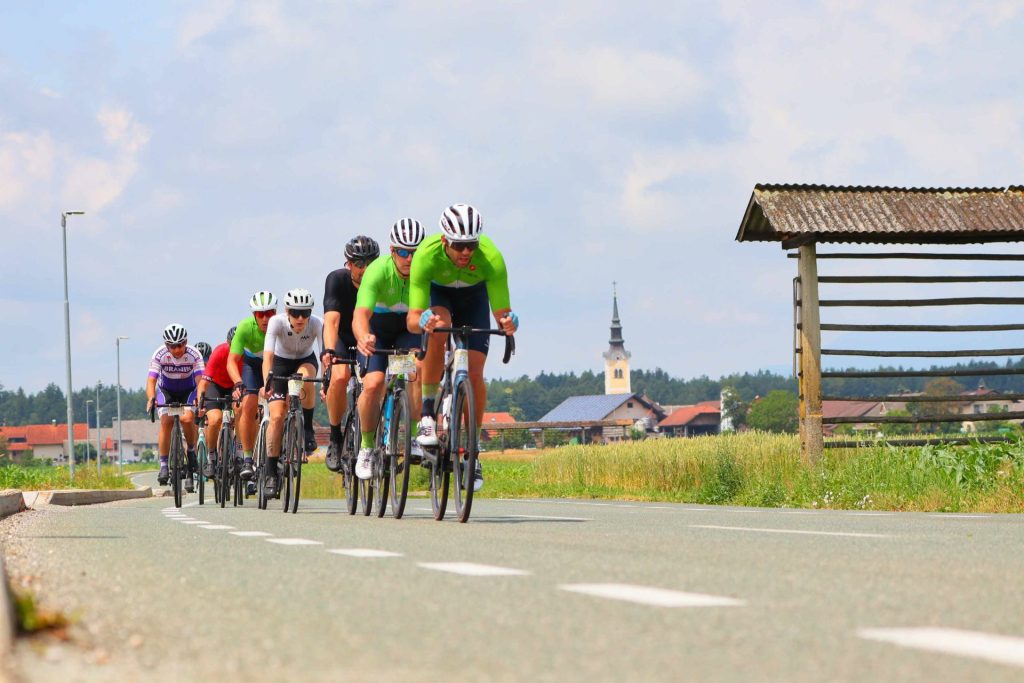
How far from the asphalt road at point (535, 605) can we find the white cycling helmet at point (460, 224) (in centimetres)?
249

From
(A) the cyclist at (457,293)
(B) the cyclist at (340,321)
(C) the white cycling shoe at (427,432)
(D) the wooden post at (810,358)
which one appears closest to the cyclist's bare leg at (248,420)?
(B) the cyclist at (340,321)

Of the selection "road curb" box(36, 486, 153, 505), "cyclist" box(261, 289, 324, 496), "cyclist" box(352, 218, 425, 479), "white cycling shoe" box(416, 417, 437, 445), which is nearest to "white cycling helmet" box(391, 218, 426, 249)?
"cyclist" box(352, 218, 425, 479)

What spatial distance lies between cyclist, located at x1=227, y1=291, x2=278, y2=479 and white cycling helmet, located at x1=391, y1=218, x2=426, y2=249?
5168 millimetres

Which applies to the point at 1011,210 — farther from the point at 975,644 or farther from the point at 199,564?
the point at 975,644

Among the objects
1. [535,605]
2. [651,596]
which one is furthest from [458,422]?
[535,605]

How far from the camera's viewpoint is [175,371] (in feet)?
68.3

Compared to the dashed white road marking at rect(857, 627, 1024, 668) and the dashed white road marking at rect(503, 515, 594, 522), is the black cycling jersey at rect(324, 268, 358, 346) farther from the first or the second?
the dashed white road marking at rect(857, 627, 1024, 668)

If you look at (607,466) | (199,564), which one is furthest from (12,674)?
(607,466)

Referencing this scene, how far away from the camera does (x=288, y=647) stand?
4.53 meters

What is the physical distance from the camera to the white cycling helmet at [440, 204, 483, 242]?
1159cm

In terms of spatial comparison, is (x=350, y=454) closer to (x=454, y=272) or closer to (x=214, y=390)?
(x=454, y=272)

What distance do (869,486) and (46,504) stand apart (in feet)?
42.5

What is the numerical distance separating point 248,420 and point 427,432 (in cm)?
674

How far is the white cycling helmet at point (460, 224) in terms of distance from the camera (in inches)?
456
